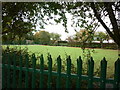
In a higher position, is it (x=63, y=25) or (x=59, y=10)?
(x=59, y=10)

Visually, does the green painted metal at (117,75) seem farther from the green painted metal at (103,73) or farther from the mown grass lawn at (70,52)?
the mown grass lawn at (70,52)

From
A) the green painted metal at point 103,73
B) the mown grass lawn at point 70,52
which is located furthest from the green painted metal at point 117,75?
the mown grass lawn at point 70,52

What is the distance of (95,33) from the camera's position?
3168mm

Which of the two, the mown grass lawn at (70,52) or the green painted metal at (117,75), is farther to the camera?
the mown grass lawn at (70,52)

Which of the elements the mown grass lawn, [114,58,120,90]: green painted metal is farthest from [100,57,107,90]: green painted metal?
the mown grass lawn

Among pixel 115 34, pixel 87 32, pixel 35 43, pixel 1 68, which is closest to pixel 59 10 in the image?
pixel 87 32

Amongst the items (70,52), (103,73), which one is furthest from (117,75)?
(70,52)

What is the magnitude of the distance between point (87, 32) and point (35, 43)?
210cm

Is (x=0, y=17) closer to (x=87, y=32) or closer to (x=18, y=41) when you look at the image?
(x=18, y=41)

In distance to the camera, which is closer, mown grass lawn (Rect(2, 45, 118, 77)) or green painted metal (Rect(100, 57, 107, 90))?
green painted metal (Rect(100, 57, 107, 90))

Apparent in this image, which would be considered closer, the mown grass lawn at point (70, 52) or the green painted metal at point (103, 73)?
the green painted metal at point (103, 73)

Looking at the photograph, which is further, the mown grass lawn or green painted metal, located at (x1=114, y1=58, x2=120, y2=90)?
the mown grass lawn

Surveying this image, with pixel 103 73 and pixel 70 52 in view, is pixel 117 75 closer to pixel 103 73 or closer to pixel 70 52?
pixel 103 73

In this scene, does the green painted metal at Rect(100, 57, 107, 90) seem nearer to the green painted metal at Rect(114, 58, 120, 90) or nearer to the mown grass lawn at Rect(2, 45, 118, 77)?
the green painted metal at Rect(114, 58, 120, 90)
